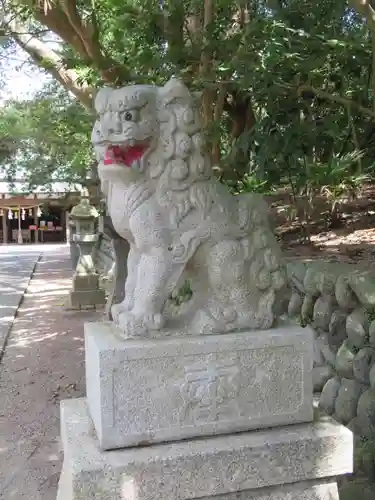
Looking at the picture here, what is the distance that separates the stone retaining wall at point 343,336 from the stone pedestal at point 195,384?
744 millimetres

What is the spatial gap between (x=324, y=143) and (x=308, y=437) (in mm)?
3440

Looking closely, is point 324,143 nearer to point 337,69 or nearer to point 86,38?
point 337,69

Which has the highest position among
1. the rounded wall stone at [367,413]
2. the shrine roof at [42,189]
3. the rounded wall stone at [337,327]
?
the shrine roof at [42,189]

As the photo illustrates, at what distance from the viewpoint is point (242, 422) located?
6.30 feet

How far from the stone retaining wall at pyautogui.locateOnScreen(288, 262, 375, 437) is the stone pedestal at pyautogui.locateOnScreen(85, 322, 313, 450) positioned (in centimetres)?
74

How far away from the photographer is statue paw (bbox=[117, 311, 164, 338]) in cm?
184

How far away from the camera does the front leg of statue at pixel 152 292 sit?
1839 millimetres

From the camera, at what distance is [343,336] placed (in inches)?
116

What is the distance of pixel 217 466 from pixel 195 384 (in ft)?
0.92

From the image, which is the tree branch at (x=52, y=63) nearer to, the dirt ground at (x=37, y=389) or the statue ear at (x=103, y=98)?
the dirt ground at (x=37, y=389)

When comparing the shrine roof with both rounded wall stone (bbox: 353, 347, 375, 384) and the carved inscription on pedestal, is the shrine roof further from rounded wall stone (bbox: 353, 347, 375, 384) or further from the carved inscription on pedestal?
the carved inscription on pedestal

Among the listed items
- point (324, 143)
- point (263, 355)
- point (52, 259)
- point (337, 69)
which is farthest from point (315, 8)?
point (52, 259)

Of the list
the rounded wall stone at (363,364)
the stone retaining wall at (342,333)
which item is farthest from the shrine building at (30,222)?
the rounded wall stone at (363,364)

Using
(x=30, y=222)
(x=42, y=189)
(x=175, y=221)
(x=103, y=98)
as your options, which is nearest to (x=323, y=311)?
(x=175, y=221)
